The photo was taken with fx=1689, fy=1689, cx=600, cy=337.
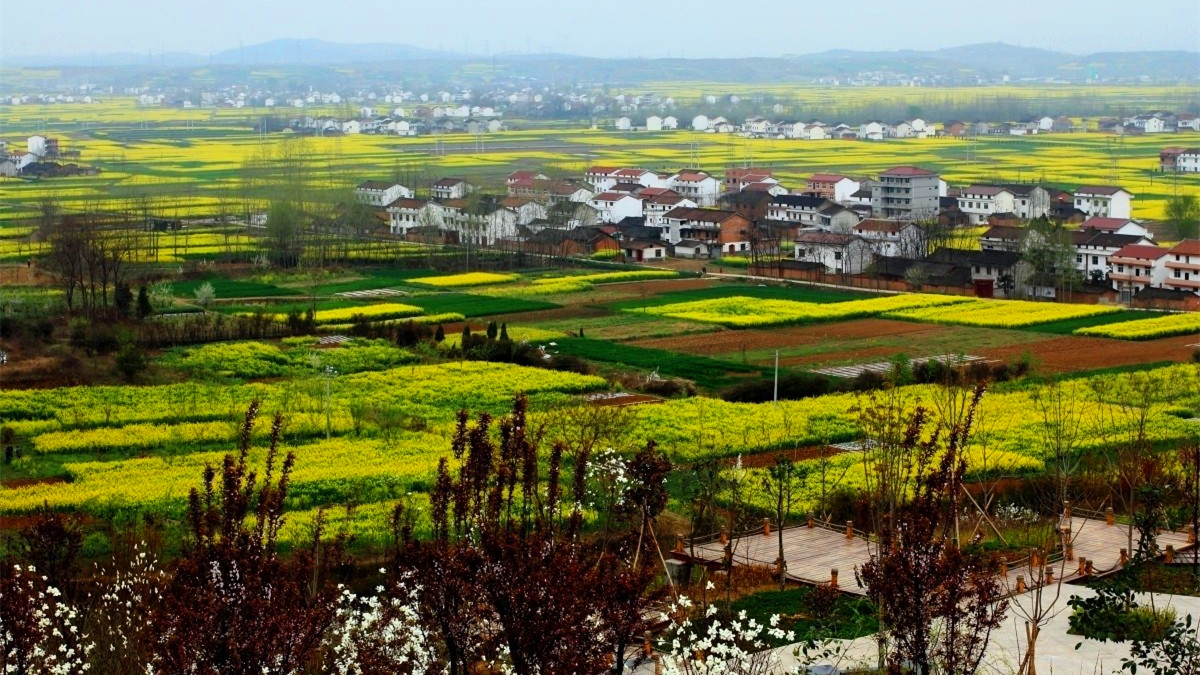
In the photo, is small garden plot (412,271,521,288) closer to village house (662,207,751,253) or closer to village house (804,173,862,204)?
village house (662,207,751,253)

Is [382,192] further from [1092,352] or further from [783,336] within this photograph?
[1092,352]

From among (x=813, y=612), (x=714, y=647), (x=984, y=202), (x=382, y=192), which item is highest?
(x=714, y=647)

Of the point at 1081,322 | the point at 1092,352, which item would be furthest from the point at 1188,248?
the point at 1092,352

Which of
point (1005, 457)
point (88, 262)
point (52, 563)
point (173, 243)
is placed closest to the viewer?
point (52, 563)

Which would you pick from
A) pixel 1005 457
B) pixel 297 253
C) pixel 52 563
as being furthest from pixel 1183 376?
pixel 297 253

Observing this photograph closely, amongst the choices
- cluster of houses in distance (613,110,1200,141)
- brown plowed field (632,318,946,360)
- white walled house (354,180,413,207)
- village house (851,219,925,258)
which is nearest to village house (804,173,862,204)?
village house (851,219,925,258)

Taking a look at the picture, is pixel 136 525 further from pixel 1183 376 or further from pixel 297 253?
pixel 297 253
